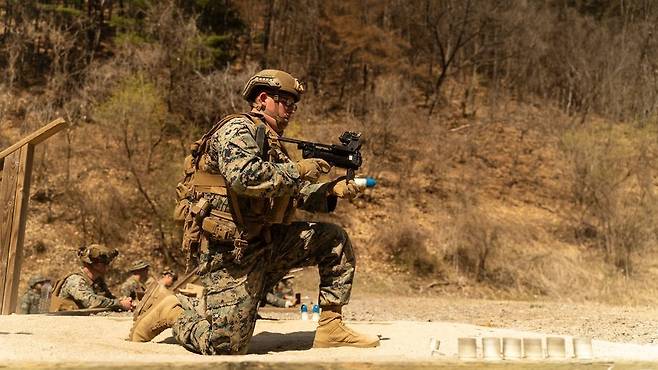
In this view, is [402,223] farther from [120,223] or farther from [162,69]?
[162,69]

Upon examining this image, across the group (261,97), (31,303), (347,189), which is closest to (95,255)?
(31,303)

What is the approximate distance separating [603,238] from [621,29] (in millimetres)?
17516

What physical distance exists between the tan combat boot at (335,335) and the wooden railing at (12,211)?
3205 mm

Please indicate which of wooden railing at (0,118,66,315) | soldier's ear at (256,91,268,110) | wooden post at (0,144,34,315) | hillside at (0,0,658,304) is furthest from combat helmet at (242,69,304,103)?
hillside at (0,0,658,304)

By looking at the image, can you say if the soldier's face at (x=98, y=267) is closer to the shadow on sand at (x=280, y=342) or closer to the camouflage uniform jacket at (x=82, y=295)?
the camouflage uniform jacket at (x=82, y=295)

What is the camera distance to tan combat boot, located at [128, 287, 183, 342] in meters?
4.86

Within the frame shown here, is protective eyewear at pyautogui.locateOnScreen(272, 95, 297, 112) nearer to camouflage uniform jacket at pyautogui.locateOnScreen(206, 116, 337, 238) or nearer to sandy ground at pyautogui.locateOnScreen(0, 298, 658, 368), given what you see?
camouflage uniform jacket at pyautogui.locateOnScreen(206, 116, 337, 238)

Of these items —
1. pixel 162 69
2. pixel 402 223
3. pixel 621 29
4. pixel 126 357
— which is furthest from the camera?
pixel 621 29

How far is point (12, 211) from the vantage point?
6.37 m

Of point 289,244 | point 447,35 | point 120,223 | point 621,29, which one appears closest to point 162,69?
point 120,223

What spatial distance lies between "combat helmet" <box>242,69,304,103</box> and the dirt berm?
1.83 m

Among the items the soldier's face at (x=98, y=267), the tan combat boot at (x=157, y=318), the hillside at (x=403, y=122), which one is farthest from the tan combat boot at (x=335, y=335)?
the hillside at (x=403, y=122)

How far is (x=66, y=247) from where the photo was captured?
60.5ft

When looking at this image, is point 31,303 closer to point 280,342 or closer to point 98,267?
point 98,267
